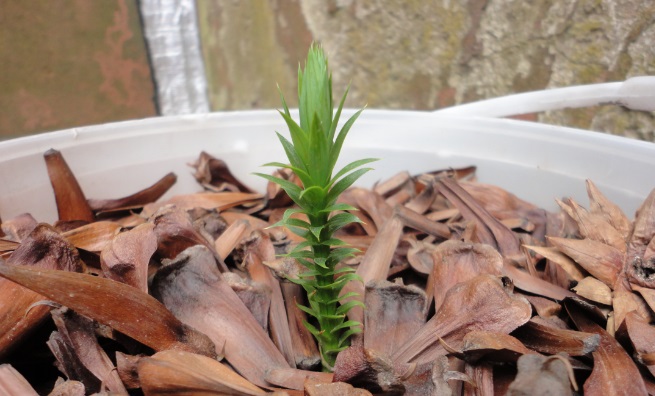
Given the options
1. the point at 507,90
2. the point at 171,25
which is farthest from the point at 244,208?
the point at 171,25

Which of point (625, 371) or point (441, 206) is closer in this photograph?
point (625, 371)

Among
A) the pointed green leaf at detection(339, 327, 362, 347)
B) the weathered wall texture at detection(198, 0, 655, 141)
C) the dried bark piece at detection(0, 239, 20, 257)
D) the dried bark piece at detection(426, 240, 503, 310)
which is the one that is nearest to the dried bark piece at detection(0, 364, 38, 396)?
the dried bark piece at detection(0, 239, 20, 257)

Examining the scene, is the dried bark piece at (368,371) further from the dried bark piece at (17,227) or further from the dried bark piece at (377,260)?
the dried bark piece at (17,227)

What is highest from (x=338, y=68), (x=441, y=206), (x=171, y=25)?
(x=171, y=25)

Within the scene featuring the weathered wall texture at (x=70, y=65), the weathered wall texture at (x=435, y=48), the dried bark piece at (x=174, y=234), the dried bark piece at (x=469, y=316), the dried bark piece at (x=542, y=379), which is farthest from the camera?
the weathered wall texture at (x=70, y=65)

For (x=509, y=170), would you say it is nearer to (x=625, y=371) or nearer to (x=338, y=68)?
(x=625, y=371)

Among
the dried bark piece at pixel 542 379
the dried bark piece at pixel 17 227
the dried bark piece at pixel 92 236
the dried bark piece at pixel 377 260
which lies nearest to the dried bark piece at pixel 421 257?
the dried bark piece at pixel 377 260
